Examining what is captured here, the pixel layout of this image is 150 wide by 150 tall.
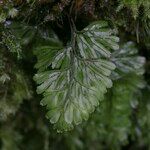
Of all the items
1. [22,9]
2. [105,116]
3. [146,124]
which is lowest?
[146,124]

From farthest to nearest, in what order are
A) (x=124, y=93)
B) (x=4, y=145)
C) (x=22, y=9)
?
(x=4, y=145), (x=124, y=93), (x=22, y=9)

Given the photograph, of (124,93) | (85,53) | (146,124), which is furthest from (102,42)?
(146,124)

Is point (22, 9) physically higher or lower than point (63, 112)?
higher

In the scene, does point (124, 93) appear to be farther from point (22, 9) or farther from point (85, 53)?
point (22, 9)

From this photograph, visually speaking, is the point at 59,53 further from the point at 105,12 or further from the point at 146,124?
the point at 146,124

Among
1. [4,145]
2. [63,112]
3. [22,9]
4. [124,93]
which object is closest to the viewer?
[63,112]

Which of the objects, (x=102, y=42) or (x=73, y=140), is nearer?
(x=102, y=42)

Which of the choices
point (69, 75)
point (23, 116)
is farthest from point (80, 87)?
point (23, 116)
